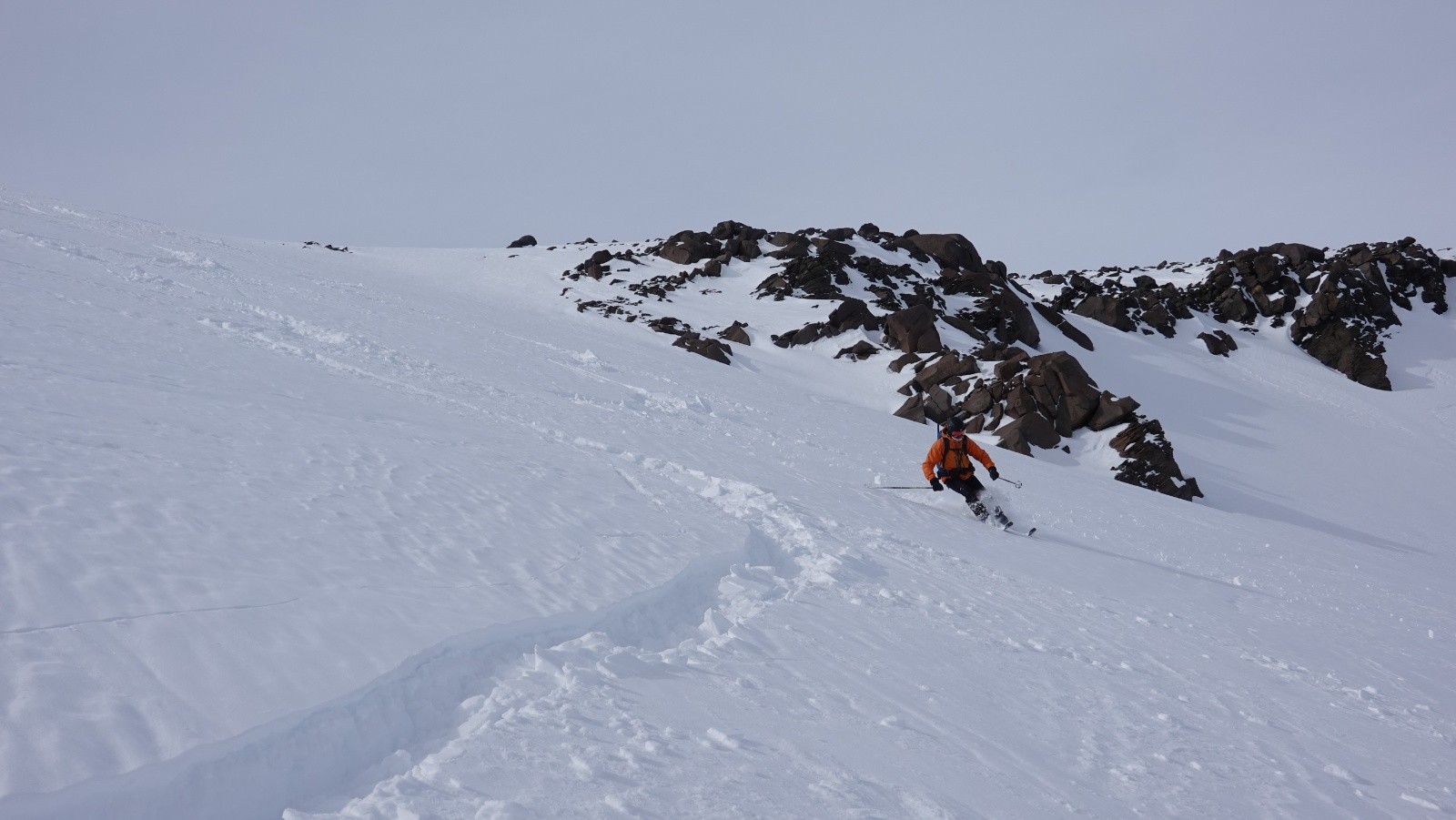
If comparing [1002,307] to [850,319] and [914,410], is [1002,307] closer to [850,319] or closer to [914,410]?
[850,319]

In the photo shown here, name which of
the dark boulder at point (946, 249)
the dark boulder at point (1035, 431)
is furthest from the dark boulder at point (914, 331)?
the dark boulder at point (946, 249)

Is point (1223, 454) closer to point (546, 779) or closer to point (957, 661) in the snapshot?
point (957, 661)

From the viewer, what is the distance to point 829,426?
1836 cm

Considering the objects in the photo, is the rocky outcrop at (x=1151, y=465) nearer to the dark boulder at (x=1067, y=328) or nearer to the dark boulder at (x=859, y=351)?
the dark boulder at (x=859, y=351)

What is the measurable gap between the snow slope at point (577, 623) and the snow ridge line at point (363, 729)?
2cm

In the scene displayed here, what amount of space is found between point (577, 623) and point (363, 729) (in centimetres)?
172

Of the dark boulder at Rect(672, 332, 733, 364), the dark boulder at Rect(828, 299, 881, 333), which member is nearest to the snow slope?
the dark boulder at Rect(672, 332, 733, 364)

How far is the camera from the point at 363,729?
3785 mm

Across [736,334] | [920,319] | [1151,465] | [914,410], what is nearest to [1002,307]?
[920,319]

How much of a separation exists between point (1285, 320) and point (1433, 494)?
23.3 m

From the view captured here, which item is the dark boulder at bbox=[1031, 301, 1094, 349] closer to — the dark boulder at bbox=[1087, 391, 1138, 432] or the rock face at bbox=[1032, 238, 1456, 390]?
the rock face at bbox=[1032, 238, 1456, 390]

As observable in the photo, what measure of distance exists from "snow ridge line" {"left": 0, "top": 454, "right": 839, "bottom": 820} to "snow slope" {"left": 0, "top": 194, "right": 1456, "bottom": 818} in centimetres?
2

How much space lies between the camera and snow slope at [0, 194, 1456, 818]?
138 inches

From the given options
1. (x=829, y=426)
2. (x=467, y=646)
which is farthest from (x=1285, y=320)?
(x=467, y=646)
